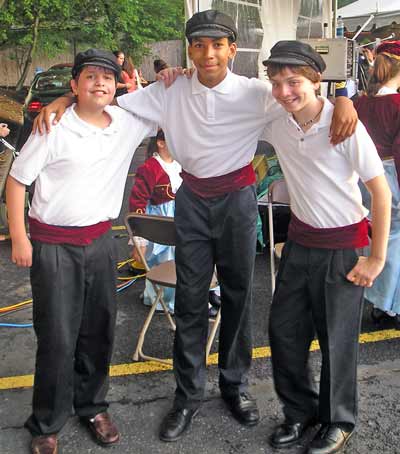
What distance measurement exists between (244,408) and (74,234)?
4.11ft

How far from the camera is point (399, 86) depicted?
384 cm

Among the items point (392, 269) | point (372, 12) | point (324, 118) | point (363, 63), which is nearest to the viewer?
point (324, 118)

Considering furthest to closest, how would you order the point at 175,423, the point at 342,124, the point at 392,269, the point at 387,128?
the point at 392,269
the point at 387,128
the point at 175,423
the point at 342,124

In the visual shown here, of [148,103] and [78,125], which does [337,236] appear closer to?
[148,103]

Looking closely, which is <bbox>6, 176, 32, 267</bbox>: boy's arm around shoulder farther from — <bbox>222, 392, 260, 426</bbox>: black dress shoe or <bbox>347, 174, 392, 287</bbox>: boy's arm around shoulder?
<bbox>347, 174, 392, 287</bbox>: boy's arm around shoulder

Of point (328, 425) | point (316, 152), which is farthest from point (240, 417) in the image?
point (316, 152)

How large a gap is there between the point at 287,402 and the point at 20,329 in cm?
208

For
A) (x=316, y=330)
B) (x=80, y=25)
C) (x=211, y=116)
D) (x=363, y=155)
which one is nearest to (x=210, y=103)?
(x=211, y=116)

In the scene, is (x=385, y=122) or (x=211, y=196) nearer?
(x=211, y=196)

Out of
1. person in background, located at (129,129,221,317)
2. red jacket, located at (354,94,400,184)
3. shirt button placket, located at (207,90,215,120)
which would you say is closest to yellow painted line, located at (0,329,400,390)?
person in background, located at (129,129,221,317)

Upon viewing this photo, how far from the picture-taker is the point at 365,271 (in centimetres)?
242

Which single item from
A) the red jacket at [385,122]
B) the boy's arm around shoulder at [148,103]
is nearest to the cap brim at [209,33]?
the boy's arm around shoulder at [148,103]

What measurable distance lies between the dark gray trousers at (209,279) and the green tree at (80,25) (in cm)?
1708

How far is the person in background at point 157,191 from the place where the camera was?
163 inches
